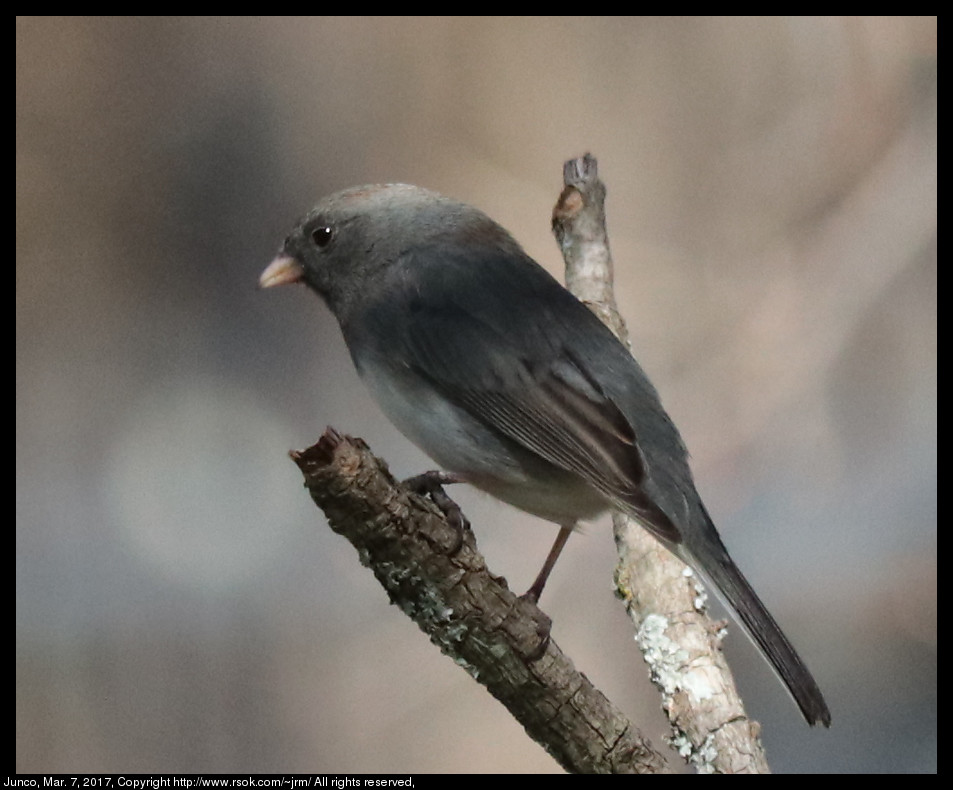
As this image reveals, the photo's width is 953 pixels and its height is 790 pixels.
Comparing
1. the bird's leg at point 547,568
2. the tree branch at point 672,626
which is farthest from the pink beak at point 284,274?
the bird's leg at point 547,568

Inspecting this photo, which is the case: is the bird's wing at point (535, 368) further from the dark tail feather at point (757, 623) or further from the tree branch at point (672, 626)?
the tree branch at point (672, 626)

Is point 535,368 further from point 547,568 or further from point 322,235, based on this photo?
point 322,235

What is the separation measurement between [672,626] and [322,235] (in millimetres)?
1524

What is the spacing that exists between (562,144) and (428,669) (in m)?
2.77

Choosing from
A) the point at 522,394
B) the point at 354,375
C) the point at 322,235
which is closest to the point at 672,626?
the point at 522,394

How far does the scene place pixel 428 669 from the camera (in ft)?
16.3

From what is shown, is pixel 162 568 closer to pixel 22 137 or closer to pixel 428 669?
pixel 428 669

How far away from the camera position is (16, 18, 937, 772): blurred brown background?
488 cm

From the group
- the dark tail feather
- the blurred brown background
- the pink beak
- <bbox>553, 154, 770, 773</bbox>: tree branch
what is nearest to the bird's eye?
the pink beak

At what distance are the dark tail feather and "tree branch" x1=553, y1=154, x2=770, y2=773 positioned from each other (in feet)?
0.46

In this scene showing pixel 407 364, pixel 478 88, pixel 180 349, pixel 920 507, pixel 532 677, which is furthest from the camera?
pixel 478 88

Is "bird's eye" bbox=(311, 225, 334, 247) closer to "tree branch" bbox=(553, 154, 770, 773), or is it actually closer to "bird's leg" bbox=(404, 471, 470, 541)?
"tree branch" bbox=(553, 154, 770, 773)

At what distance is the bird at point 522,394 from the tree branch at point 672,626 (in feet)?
0.54

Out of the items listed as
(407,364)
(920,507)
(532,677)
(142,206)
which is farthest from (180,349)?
(532,677)
